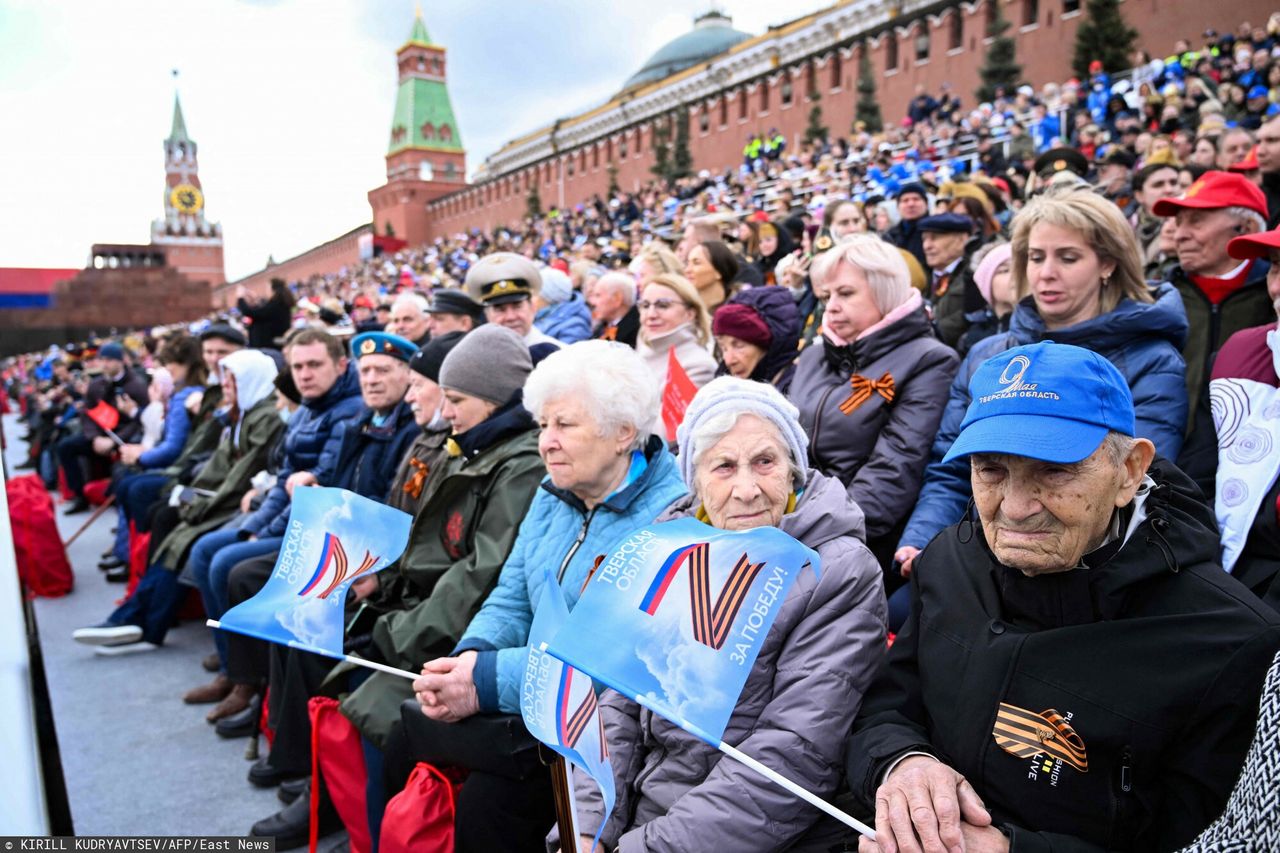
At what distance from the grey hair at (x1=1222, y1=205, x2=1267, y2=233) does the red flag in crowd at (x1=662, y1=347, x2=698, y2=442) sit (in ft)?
6.67

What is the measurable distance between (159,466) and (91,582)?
3.61 feet

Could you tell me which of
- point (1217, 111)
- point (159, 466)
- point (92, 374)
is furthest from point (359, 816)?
point (1217, 111)

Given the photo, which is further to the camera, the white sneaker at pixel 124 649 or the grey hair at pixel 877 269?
the white sneaker at pixel 124 649

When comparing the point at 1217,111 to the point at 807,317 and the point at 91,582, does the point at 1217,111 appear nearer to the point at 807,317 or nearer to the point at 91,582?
the point at 807,317

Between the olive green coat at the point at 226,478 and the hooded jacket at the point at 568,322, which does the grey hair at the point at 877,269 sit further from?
the olive green coat at the point at 226,478

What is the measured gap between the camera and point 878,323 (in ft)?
11.0

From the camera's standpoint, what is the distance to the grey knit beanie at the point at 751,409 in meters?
2.41

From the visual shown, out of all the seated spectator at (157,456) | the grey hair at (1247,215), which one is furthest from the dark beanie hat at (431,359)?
the seated spectator at (157,456)

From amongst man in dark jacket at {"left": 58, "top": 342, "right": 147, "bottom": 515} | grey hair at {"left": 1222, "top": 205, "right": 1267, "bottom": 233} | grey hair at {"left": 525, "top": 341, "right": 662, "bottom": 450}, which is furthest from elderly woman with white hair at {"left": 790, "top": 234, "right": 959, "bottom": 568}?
man in dark jacket at {"left": 58, "top": 342, "right": 147, "bottom": 515}

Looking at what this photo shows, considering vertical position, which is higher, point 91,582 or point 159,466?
point 159,466

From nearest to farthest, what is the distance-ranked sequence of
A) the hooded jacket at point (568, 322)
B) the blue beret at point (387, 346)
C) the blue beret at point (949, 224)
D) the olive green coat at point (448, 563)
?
the olive green coat at point (448, 563) < the blue beret at point (387, 346) < the blue beret at point (949, 224) < the hooded jacket at point (568, 322)

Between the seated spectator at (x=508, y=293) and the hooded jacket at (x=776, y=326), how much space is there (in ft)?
4.88

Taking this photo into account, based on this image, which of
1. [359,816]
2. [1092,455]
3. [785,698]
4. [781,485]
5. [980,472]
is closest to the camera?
[1092,455]

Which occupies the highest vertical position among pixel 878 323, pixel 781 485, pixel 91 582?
pixel 878 323
